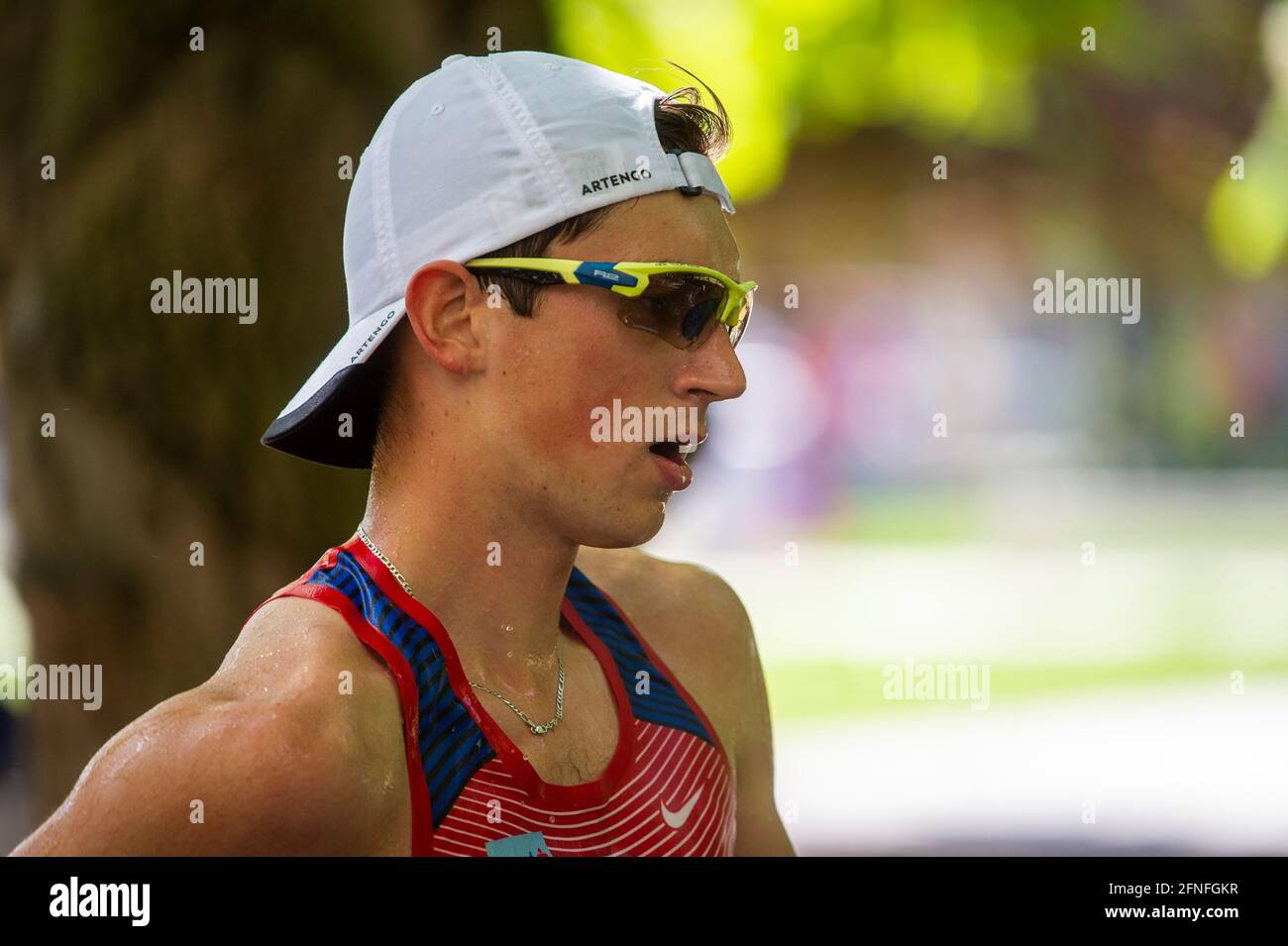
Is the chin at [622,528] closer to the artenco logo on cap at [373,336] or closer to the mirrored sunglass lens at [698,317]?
the mirrored sunglass lens at [698,317]

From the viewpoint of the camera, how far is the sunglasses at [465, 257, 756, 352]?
207 cm

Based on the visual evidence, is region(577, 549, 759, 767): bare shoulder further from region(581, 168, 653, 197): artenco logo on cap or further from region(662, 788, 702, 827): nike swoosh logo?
region(581, 168, 653, 197): artenco logo on cap

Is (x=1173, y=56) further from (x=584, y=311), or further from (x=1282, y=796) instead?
(x=584, y=311)

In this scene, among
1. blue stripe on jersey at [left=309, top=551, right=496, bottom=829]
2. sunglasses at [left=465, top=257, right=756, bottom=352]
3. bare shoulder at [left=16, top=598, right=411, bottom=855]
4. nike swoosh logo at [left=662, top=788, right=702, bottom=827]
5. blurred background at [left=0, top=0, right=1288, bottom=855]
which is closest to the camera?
bare shoulder at [left=16, top=598, right=411, bottom=855]

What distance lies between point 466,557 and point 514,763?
1.05ft

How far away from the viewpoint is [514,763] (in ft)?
6.67

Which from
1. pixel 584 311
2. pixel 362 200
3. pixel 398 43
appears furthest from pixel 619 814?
pixel 398 43

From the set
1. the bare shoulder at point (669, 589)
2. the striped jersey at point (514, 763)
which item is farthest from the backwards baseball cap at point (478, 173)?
the bare shoulder at point (669, 589)

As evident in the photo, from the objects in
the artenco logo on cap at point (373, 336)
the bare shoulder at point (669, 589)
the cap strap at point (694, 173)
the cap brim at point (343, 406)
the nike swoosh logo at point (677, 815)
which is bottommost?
the nike swoosh logo at point (677, 815)

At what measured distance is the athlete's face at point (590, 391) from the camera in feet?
6.88

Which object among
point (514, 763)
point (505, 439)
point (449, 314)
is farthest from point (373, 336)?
point (514, 763)

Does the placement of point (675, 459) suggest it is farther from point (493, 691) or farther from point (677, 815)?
point (677, 815)

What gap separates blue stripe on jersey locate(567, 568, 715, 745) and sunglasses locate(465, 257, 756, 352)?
501mm

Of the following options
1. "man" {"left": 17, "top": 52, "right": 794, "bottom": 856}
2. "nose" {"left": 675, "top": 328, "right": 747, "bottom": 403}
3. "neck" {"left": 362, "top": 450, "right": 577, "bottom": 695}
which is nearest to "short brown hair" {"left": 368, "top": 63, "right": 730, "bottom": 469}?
"man" {"left": 17, "top": 52, "right": 794, "bottom": 856}
